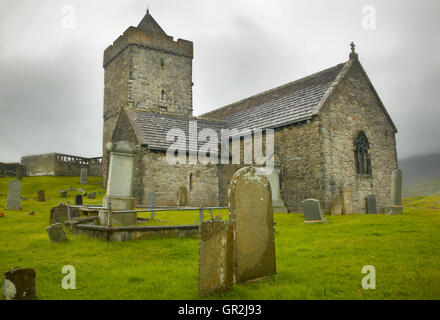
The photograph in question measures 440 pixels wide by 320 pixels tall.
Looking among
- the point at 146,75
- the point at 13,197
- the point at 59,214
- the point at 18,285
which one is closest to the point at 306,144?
the point at 59,214

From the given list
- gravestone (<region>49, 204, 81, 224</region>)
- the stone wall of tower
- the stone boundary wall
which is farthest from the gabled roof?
gravestone (<region>49, 204, 81, 224</region>)

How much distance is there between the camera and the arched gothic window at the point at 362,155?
17.2 metres

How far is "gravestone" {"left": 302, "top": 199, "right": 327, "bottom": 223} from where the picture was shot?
38.2 ft

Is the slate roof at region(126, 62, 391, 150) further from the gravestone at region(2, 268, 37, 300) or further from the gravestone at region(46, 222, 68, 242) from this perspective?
the gravestone at region(2, 268, 37, 300)

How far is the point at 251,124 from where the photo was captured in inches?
811

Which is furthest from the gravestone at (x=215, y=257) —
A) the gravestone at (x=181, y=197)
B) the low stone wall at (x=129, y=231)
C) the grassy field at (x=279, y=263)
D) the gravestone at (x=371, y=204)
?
the gravestone at (x=371, y=204)

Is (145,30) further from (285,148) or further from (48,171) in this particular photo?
(285,148)

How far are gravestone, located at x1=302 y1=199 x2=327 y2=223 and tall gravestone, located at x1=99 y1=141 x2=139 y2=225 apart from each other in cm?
621

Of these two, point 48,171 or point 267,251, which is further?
point 48,171

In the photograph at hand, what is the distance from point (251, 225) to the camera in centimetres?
494

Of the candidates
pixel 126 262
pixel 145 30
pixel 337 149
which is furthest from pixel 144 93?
pixel 126 262

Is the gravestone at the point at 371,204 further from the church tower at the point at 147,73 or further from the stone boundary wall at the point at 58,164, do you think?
the stone boundary wall at the point at 58,164

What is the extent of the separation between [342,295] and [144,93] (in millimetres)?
27478

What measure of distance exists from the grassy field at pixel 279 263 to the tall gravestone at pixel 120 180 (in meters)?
1.45
